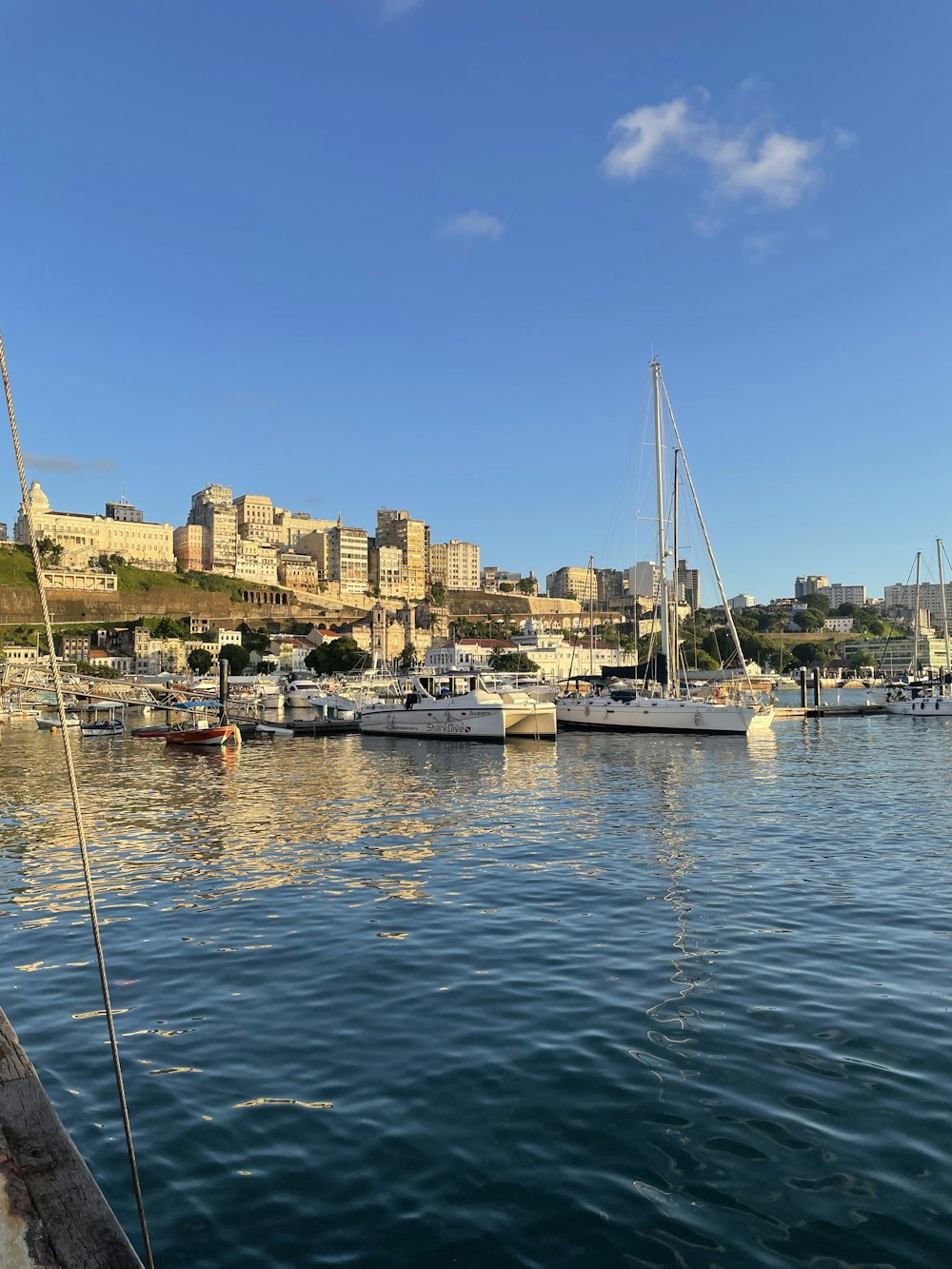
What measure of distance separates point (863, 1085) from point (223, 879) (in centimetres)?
1234

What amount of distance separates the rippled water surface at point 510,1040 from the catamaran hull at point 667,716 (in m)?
A: 34.8

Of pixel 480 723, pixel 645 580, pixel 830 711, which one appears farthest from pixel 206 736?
pixel 830 711

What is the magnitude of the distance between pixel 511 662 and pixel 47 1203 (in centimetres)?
15869

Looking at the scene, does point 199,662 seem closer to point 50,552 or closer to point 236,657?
point 236,657

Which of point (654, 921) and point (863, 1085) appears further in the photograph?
point (654, 921)

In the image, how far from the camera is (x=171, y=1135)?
22.8 feet

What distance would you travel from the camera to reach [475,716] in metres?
55.5

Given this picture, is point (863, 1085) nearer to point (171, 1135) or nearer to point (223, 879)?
point (171, 1135)

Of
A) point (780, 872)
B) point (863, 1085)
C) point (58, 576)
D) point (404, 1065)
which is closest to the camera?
point (863, 1085)

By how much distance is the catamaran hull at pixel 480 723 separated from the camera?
54.7m

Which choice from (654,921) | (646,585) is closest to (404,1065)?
(654,921)

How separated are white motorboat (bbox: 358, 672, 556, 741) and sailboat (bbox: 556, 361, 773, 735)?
6.23 metres

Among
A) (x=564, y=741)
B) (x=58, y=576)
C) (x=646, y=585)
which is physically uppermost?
(x=58, y=576)

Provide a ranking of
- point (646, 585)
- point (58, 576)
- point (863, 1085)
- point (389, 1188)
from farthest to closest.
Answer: point (58, 576) → point (646, 585) → point (863, 1085) → point (389, 1188)
